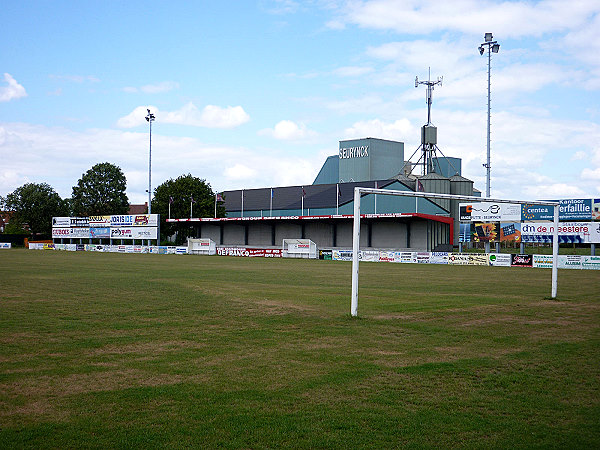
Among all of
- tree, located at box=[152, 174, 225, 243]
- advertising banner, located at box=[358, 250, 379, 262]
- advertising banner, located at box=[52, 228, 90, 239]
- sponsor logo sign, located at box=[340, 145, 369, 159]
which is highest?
sponsor logo sign, located at box=[340, 145, 369, 159]

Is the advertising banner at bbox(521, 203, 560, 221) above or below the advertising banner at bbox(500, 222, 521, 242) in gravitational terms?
above

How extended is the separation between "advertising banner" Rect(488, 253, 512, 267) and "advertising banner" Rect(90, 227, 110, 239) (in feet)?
194

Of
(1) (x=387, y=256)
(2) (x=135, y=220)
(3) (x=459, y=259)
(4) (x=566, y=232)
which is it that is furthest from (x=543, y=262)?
(2) (x=135, y=220)

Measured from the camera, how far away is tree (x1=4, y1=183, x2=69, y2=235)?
354ft

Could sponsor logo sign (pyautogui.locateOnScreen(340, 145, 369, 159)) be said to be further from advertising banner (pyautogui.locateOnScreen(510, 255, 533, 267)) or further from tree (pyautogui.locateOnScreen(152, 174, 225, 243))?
advertising banner (pyautogui.locateOnScreen(510, 255, 533, 267))

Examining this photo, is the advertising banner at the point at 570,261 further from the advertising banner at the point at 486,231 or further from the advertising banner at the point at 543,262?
the advertising banner at the point at 486,231

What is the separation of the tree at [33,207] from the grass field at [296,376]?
329 ft

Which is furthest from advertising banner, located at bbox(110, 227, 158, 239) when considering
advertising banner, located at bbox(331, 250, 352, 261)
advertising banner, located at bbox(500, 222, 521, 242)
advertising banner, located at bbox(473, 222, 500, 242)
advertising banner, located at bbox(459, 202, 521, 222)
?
advertising banner, located at bbox(500, 222, 521, 242)

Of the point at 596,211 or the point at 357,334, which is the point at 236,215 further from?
the point at 357,334

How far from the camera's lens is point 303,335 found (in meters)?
12.7

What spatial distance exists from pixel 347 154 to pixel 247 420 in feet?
298

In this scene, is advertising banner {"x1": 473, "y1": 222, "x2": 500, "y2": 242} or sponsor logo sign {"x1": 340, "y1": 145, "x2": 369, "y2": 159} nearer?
advertising banner {"x1": 473, "y1": 222, "x2": 500, "y2": 242}

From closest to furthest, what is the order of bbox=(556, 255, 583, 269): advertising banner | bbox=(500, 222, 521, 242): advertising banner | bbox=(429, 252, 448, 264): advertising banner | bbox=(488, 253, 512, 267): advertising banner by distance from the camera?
bbox=(556, 255, 583, 269): advertising banner
bbox=(488, 253, 512, 267): advertising banner
bbox=(500, 222, 521, 242): advertising banner
bbox=(429, 252, 448, 264): advertising banner

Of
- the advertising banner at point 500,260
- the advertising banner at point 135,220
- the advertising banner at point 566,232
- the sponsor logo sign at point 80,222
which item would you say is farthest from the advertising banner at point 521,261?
the sponsor logo sign at point 80,222
